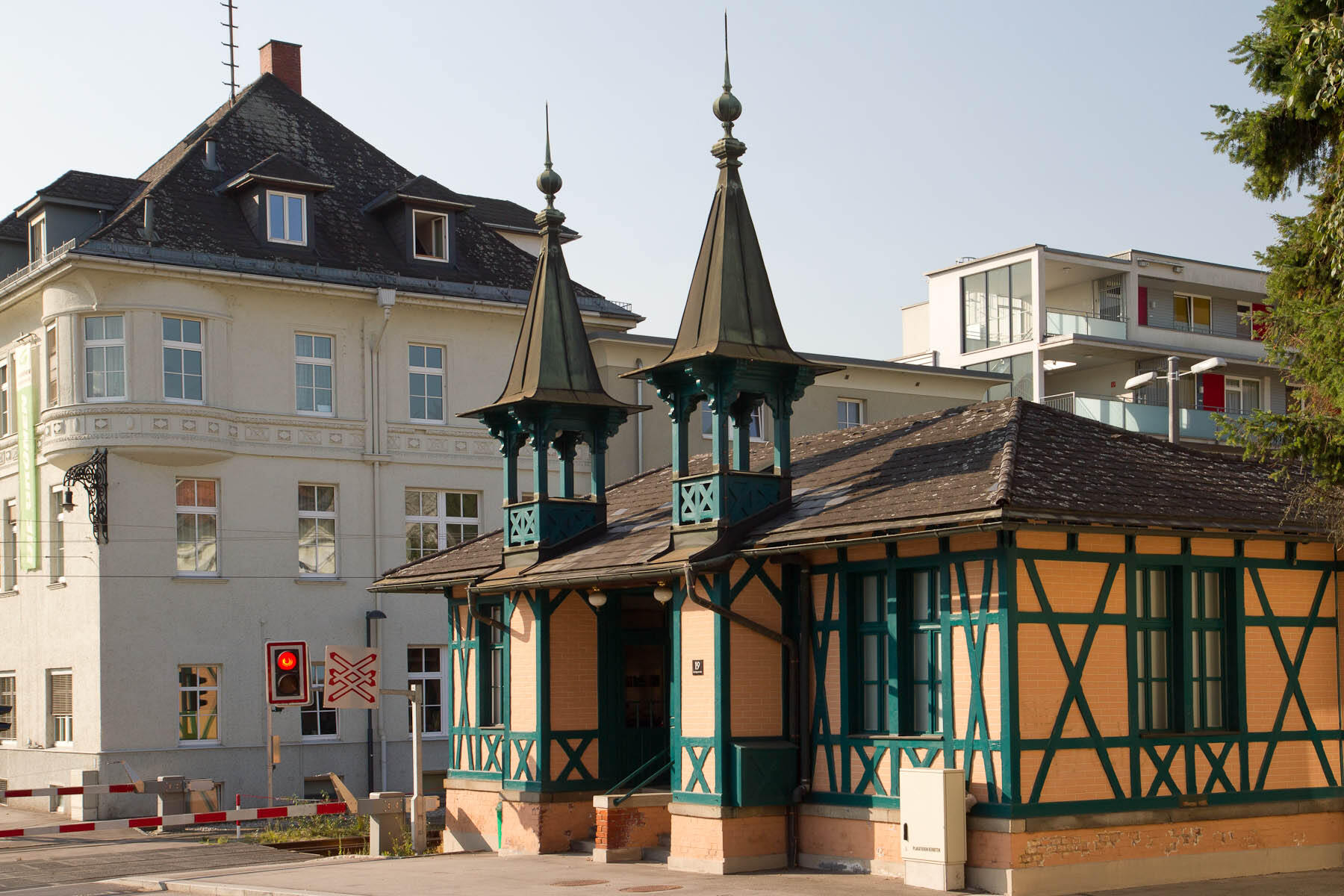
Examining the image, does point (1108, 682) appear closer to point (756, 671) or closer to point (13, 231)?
point (756, 671)

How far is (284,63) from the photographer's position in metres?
42.4

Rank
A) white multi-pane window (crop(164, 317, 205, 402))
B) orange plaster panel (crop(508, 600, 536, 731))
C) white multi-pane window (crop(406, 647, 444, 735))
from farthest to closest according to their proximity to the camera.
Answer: white multi-pane window (crop(406, 647, 444, 735)) → white multi-pane window (crop(164, 317, 205, 402)) → orange plaster panel (crop(508, 600, 536, 731))

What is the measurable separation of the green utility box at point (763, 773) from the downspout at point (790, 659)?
13cm

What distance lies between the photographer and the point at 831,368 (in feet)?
65.1

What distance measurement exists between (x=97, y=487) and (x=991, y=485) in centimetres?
2160

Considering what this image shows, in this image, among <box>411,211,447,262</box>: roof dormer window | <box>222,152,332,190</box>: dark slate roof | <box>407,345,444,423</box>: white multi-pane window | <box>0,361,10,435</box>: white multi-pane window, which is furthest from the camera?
<box>411,211,447,262</box>: roof dormer window

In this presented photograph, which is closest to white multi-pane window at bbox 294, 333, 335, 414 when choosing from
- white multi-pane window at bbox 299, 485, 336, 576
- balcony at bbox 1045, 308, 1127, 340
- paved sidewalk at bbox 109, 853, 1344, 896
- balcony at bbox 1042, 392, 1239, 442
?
white multi-pane window at bbox 299, 485, 336, 576

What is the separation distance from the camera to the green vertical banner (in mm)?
35125

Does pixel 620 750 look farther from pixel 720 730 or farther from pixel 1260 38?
pixel 1260 38

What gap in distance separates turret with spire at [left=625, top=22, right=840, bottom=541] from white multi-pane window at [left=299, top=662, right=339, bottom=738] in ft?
55.6

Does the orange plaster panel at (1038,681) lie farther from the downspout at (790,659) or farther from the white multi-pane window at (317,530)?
the white multi-pane window at (317,530)

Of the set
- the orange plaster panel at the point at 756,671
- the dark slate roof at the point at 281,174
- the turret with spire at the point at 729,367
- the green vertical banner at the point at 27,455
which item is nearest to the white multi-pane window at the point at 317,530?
the green vertical banner at the point at 27,455

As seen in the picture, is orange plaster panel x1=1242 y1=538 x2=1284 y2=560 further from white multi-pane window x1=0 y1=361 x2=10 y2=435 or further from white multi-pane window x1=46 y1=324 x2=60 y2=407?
white multi-pane window x1=0 y1=361 x2=10 y2=435

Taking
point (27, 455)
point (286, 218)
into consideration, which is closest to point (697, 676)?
point (286, 218)
